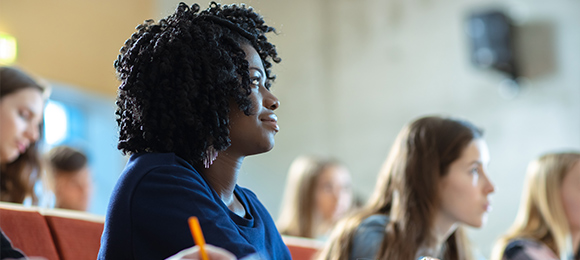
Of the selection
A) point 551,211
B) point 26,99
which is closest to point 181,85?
point 26,99

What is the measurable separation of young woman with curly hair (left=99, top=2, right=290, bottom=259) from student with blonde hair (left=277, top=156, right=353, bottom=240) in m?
2.56

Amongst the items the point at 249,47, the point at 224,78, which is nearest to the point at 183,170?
the point at 224,78

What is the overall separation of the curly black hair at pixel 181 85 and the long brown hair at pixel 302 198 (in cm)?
270

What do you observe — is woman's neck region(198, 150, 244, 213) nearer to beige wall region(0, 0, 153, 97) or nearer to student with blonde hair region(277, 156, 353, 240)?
student with blonde hair region(277, 156, 353, 240)

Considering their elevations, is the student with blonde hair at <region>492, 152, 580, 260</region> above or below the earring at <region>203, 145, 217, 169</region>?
below

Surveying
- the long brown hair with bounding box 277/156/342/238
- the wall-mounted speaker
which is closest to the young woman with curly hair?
the long brown hair with bounding box 277/156/342/238

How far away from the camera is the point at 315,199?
13.3ft

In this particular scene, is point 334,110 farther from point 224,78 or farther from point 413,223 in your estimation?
point 224,78

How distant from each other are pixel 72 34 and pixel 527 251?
3259 mm

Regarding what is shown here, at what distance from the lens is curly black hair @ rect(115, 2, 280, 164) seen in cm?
120

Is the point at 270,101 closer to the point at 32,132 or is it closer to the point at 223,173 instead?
the point at 223,173

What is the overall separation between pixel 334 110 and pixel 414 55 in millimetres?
899

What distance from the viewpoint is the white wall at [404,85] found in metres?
5.04

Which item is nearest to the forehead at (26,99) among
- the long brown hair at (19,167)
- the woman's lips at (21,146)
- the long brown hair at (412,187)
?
the long brown hair at (19,167)
